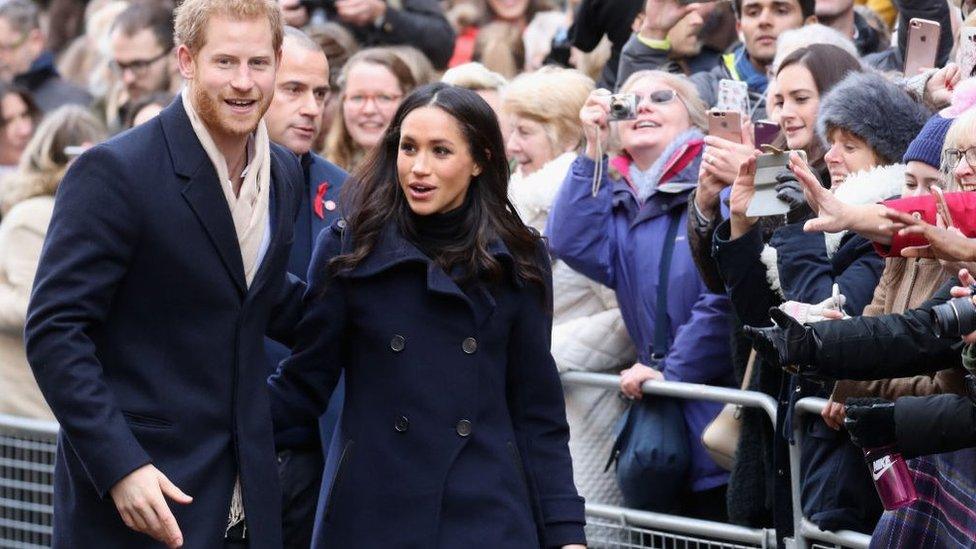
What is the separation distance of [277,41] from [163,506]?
1267 millimetres

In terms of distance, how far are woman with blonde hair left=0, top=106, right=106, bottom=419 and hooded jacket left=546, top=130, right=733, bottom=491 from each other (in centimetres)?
258

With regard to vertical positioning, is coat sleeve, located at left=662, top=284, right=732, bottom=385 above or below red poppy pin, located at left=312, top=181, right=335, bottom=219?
below

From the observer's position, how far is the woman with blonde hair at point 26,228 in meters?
8.09

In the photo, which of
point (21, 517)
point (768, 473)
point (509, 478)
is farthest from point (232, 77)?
point (21, 517)

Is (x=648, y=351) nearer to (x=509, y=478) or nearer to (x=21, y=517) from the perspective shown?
(x=509, y=478)

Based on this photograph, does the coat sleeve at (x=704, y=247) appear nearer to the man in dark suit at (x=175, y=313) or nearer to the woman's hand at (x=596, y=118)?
the woman's hand at (x=596, y=118)

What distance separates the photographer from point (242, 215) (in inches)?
183

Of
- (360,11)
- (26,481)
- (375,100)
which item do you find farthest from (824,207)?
(360,11)

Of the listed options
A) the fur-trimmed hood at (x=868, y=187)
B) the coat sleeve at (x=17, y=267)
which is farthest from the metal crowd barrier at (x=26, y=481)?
the fur-trimmed hood at (x=868, y=187)

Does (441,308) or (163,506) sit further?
(441,308)

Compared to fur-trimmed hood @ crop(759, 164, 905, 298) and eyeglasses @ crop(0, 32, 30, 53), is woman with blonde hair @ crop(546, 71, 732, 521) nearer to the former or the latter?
fur-trimmed hood @ crop(759, 164, 905, 298)

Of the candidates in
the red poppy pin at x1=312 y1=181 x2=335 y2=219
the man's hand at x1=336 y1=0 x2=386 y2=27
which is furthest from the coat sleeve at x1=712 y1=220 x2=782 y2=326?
the man's hand at x1=336 y1=0 x2=386 y2=27

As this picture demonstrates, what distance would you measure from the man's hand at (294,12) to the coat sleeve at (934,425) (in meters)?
5.38

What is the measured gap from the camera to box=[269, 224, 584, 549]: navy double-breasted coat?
4.73 m
